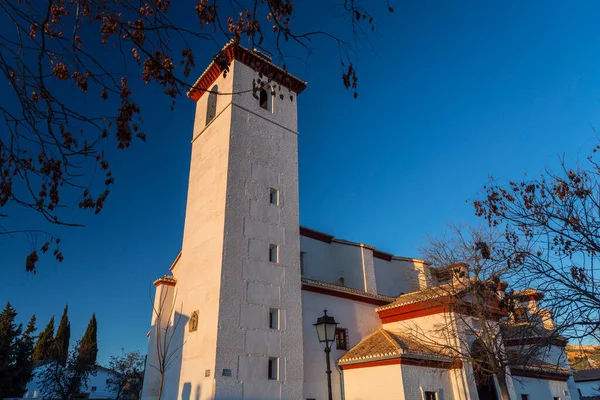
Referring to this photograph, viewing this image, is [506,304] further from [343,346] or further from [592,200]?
[343,346]

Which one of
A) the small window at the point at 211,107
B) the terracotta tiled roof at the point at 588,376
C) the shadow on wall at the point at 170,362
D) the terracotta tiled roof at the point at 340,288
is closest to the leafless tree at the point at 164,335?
the shadow on wall at the point at 170,362

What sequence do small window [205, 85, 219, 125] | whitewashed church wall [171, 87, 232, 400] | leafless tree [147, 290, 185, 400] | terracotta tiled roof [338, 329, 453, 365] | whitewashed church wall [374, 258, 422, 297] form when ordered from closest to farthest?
whitewashed church wall [171, 87, 232, 400], terracotta tiled roof [338, 329, 453, 365], leafless tree [147, 290, 185, 400], small window [205, 85, 219, 125], whitewashed church wall [374, 258, 422, 297]

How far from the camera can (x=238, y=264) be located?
12703mm

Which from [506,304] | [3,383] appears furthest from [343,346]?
[3,383]

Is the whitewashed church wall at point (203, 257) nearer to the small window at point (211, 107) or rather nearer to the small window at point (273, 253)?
the small window at point (211, 107)

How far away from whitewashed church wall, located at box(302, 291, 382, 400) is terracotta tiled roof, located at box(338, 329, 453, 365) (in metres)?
0.56

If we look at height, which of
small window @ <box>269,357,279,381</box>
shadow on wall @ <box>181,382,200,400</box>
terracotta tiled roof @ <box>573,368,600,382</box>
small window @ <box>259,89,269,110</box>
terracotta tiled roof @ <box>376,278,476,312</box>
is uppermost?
small window @ <box>259,89,269,110</box>

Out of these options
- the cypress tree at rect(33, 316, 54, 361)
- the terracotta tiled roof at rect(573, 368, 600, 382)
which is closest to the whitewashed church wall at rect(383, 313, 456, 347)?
the terracotta tiled roof at rect(573, 368, 600, 382)

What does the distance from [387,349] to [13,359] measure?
19.9 m

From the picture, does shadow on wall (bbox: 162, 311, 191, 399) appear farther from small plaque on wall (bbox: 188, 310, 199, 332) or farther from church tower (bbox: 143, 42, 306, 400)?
small plaque on wall (bbox: 188, 310, 199, 332)

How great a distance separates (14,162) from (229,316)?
8642mm

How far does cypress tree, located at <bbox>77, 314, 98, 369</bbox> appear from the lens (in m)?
→ 27.8

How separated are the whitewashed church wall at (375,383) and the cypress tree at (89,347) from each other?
2177cm

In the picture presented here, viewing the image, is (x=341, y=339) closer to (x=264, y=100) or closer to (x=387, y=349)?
(x=387, y=349)
